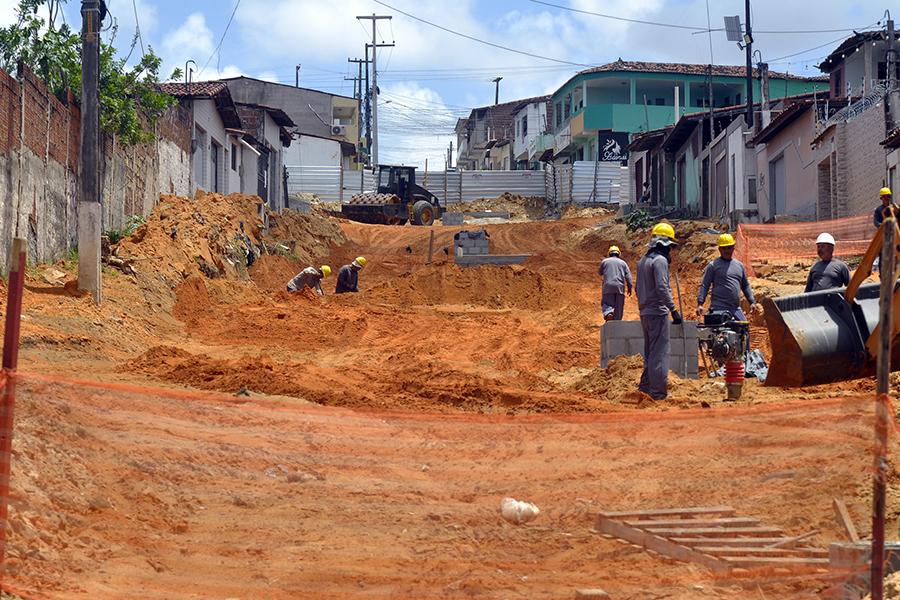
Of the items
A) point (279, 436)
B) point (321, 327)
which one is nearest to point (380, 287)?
point (321, 327)

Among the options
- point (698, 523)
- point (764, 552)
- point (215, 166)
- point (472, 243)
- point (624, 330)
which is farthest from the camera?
point (215, 166)

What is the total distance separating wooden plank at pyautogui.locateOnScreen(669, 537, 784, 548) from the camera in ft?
14.4

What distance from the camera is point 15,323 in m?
3.43

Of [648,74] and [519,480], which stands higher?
[648,74]

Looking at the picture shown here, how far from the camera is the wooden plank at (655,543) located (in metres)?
4.25

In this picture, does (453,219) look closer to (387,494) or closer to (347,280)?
(347,280)

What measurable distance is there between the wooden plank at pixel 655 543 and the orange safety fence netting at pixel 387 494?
0.05 m

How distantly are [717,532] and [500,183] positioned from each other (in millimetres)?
40070

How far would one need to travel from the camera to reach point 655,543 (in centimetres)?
448

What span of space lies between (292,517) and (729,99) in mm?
46424

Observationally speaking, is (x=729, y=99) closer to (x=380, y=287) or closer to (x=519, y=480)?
(x=380, y=287)

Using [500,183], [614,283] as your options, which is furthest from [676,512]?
[500,183]

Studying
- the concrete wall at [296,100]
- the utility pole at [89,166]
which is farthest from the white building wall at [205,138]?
the concrete wall at [296,100]

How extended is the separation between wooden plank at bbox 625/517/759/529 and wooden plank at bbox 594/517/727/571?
6 cm
